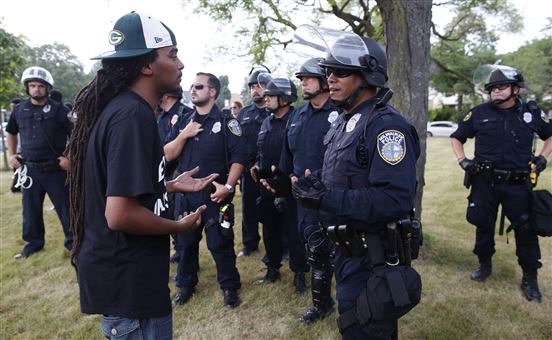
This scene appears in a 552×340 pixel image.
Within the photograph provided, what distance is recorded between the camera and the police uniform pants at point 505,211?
380 cm

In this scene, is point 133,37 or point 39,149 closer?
point 133,37

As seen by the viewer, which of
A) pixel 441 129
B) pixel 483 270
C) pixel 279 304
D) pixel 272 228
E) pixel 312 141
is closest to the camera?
pixel 312 141

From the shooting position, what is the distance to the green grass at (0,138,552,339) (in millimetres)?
3268

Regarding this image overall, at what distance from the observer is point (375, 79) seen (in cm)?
212

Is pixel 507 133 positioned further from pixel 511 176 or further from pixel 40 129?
pixel 40 129

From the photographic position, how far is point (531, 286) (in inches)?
150

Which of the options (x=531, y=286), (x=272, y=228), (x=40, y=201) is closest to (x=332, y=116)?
(x=272, y=228)

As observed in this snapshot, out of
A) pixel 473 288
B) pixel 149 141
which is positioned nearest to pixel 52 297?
pixel 149 141

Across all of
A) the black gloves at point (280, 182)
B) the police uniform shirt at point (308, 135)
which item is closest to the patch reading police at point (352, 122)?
the police uniform shirt at point (308, 135)

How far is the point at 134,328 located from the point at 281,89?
9.66 feet

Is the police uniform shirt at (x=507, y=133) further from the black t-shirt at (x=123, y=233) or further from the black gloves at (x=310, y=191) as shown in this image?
the black t-shirt at (x=123, y=233)

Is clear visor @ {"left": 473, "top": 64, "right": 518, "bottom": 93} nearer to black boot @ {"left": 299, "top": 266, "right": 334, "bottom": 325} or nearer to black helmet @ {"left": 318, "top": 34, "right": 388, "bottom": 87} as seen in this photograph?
black helmet @ {"left": 318, "top": 34, "right": 388, "bottom": 87}

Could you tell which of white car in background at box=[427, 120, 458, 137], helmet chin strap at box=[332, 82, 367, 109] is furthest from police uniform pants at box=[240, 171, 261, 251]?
white car in background at box=[427, 120, 458, 137]

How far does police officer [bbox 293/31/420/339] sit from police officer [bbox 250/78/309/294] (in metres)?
1.73
